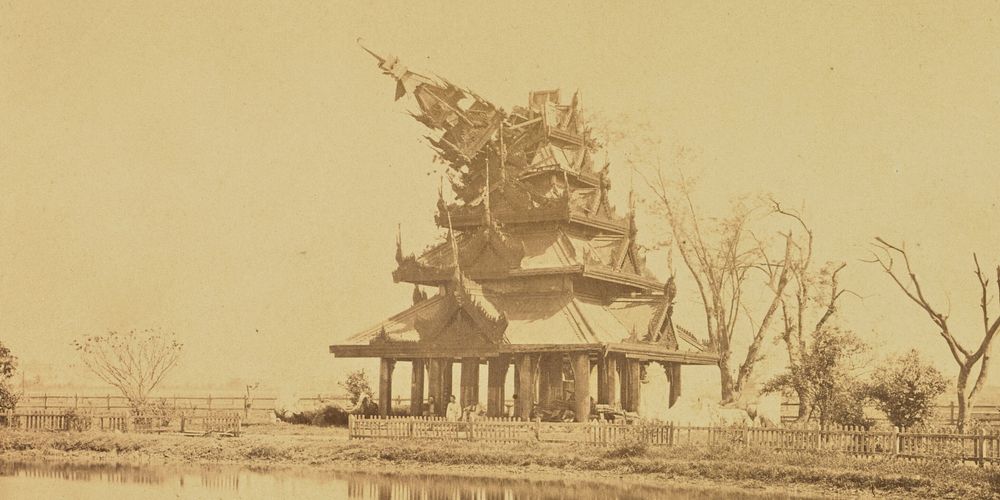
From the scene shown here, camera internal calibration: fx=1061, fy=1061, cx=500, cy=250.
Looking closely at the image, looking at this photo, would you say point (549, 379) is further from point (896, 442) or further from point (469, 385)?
point (896, 442)

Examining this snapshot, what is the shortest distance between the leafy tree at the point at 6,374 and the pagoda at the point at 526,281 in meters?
11.5

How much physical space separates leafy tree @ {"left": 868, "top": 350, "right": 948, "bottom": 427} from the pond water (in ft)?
28.4

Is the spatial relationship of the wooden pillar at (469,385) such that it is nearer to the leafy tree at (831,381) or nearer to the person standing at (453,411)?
the person standing at (453,411)

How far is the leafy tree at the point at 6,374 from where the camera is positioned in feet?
121

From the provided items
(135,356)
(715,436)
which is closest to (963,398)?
(715,436)

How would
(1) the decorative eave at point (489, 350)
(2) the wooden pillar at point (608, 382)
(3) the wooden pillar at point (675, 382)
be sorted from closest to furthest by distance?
(1) the decorative eave at point (489, 350) → (2) the wooden pillar at point (608, 382) → (3) the wooden pillar at point (675, 382)

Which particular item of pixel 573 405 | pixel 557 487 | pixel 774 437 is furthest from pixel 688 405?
pixel 557 487

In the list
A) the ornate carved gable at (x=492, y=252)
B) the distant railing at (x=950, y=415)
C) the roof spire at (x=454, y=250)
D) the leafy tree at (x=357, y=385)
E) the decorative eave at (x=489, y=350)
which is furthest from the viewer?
the leafy tree at (x=357, y=385)

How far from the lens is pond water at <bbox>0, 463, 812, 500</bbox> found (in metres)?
22.8

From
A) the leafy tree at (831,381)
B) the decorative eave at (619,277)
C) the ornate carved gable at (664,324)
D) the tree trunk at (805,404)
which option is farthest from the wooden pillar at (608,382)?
the tree trunk at (805,404)

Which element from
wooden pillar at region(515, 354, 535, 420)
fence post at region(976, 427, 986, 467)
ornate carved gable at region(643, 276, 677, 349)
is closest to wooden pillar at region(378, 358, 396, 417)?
wooden pillar at region(515, 354, 535, 420)

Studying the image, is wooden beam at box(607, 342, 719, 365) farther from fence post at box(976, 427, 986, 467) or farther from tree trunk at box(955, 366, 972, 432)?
fence post at box(976, 427, 986, 467)

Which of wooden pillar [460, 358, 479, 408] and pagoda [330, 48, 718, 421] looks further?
wooden pillar [460, 358, 479, 408]

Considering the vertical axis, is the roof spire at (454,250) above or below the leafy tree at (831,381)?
above
